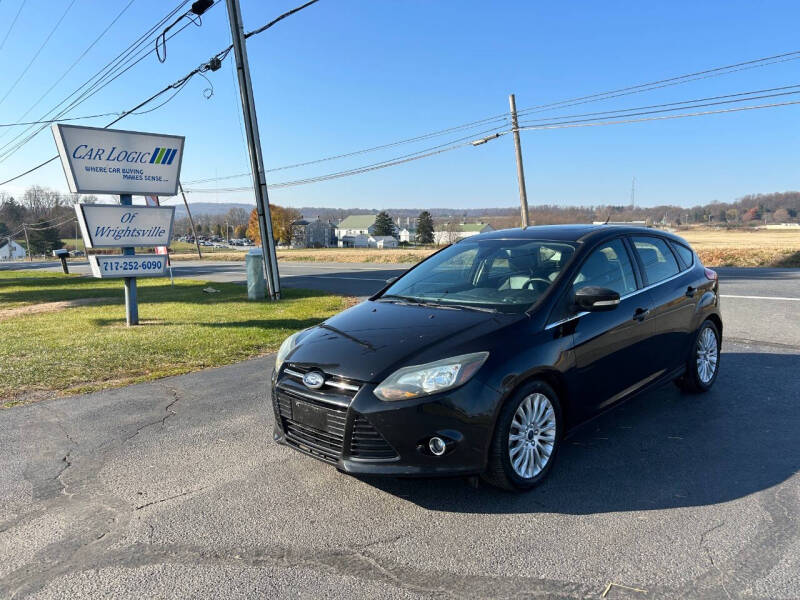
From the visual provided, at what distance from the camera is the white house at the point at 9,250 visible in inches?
4456

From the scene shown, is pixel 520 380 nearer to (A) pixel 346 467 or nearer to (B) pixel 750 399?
(A) pixel 346 467

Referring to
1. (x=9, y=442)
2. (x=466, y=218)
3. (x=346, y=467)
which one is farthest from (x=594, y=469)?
(x=466, y=218)

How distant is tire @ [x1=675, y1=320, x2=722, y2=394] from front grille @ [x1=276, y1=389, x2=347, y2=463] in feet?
11.4

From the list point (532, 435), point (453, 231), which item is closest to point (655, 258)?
point (532, 435)

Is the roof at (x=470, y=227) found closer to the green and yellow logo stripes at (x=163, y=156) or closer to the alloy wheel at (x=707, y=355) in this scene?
the green and yellow logo stripes at (x=163, y=156)

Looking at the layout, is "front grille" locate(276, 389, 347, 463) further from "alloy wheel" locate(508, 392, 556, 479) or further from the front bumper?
"alloy wheel" locate(508, 392, 556, 479)

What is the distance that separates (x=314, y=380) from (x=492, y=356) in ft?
3.54

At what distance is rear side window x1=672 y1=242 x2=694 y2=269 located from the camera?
5242mm

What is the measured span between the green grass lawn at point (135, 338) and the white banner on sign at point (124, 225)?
162cm

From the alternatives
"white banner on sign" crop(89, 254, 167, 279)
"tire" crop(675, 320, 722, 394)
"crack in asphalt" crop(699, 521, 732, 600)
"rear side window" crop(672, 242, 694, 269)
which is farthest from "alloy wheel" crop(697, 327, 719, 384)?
"white banner on sign" crop(89, 254, 167, 279)

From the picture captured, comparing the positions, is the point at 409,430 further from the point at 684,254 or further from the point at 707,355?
the point at 684,254

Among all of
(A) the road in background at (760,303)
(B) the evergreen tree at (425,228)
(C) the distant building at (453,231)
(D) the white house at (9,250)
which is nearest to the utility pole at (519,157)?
(A) the road in background at (760,303)

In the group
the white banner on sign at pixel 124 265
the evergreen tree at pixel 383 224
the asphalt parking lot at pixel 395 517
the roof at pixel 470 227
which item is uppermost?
the evergreen tree at pixel 383 224

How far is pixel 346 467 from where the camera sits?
3176 mm
